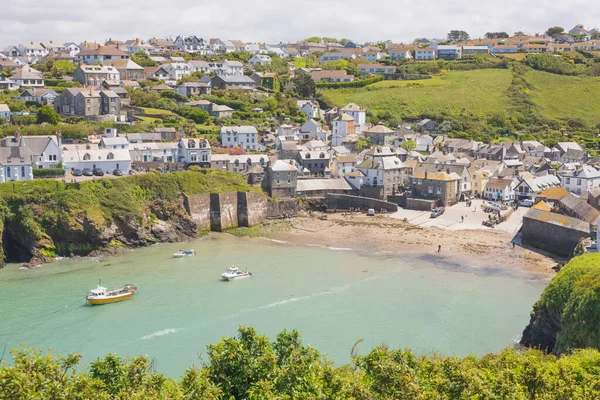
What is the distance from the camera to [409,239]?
4491cm

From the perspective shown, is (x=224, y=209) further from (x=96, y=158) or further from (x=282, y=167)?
(x=96, y=158)

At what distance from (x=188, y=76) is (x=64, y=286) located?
189 ft

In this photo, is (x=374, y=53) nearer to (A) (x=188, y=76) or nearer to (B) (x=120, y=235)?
(A) (x=188, y=76)

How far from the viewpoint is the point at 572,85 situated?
100125 millimetres

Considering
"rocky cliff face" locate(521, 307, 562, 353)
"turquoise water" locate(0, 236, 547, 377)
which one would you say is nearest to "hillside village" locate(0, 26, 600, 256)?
"turquoise water" locate(0, 236, 547, 377)

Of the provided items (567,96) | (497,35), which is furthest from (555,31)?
(567,96)

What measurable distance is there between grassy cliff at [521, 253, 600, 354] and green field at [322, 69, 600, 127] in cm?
6125

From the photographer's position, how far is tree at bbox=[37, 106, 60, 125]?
Result: 60312 mm

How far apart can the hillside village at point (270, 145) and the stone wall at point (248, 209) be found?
2760mm

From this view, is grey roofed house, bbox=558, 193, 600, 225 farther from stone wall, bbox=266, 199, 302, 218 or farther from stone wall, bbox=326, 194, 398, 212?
stone wall, bbox=266, 199, 302, 218

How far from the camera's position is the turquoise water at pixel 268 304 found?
27812 mm

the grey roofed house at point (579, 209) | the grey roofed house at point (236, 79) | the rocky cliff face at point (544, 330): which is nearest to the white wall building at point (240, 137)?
the grey roofed house at point (236, 79)

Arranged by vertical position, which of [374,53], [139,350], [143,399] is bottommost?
[139,350]

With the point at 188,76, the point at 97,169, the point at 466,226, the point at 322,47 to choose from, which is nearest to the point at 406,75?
the point at 188,76
